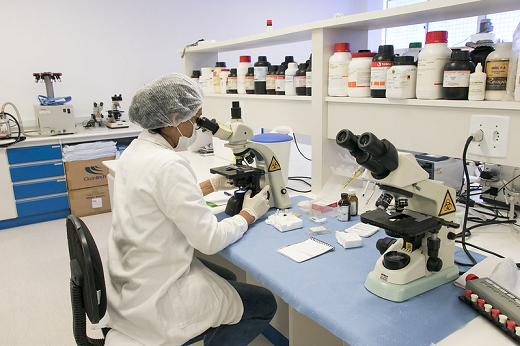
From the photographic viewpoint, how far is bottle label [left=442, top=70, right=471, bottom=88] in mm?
1185

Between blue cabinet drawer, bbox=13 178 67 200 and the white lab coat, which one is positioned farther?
blue cabinet drawer, bbox=13 178 67 200

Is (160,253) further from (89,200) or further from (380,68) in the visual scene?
(89,200)

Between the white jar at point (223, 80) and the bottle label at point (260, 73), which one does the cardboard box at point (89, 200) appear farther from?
the bottle label at point (260, 73)

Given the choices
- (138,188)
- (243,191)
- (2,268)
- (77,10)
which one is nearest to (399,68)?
(243,191)

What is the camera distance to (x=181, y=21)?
4.61m

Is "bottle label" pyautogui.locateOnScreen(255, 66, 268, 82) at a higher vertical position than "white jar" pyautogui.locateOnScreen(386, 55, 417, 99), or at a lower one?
higher

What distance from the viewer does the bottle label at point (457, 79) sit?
119 centimetres

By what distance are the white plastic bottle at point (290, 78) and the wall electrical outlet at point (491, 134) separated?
88 cm

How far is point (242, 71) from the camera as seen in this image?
219 centimetres

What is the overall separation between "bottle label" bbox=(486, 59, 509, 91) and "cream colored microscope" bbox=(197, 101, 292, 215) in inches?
32.1

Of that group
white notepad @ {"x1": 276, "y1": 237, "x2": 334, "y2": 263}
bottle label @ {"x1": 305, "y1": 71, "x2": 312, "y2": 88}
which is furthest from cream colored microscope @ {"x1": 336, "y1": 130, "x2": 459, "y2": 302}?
bottle label @ {"x1": 305, "y1": 71, "x2": 312, "y2": 88}

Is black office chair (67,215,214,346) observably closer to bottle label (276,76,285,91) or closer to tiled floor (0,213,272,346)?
tiled floor (0,213,272,346)

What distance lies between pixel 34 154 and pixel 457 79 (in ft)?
11.4

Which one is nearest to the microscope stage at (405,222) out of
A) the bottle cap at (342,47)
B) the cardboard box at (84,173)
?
the bottle cap at (342,47)
